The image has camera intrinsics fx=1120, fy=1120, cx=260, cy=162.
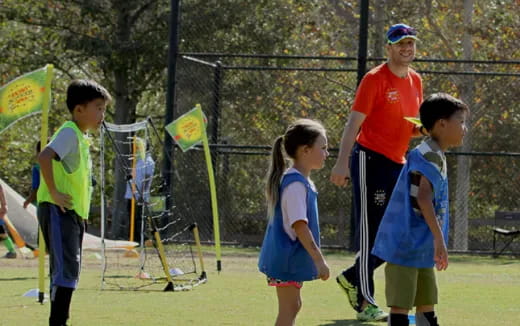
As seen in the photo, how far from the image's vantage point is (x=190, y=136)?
12.3 meters

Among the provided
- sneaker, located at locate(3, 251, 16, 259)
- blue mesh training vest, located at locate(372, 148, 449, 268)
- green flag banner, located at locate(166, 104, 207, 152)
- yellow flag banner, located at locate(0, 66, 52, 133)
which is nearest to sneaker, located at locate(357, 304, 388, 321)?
blue mesh training vest, located at locate(372, 148, 449, 268)

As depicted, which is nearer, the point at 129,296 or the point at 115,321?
the point at 115,321

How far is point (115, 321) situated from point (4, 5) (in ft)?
43.1

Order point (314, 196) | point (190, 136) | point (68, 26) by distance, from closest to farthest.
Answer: point (314, 196), point (190, 136), point (68, 26)

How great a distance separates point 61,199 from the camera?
21.3 ft

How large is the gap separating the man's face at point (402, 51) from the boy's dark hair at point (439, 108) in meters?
1.75

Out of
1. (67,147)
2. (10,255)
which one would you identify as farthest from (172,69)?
(67,147)

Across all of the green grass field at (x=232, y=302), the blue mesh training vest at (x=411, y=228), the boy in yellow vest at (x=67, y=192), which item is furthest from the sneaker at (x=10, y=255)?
the blue mesh training vest at (x=411, y=228)

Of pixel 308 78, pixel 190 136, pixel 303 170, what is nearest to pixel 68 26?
pixel 308 78

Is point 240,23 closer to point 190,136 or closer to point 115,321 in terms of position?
point 190,136

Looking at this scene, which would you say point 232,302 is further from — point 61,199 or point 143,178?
point 143,178

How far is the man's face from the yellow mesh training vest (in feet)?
7.61

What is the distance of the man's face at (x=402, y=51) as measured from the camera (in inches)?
305

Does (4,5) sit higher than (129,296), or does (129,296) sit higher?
(4,5)
